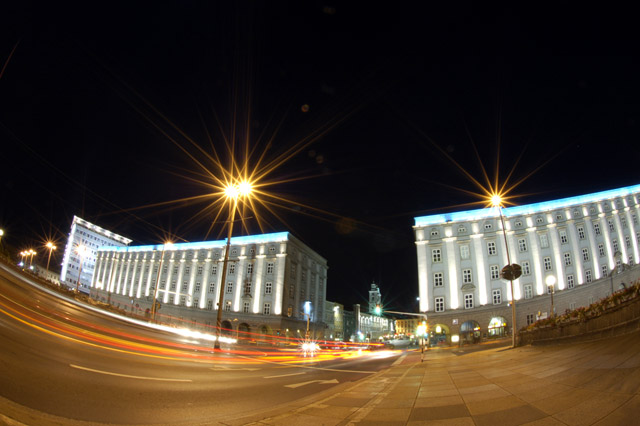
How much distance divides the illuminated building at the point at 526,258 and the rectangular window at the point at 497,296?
13cm

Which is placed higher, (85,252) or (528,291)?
(85,252)

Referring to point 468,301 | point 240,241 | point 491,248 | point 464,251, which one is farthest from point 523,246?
point 240,241

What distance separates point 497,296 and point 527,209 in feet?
49.1

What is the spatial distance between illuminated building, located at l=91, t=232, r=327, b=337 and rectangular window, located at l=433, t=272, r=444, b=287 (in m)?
24.8

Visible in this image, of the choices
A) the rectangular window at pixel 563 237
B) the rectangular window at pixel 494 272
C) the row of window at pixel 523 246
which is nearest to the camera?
the row of window at pixel 523 246

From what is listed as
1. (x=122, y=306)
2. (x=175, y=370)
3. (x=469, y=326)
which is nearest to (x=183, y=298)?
(x=122, y=306)

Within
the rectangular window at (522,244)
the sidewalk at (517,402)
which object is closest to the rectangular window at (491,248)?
the rectangular window at (522,244)

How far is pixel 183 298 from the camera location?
6950 centimetres

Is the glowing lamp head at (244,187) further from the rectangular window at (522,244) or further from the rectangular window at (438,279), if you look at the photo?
the rectangular window at (522,244)

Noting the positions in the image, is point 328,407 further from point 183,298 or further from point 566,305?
point 183,298

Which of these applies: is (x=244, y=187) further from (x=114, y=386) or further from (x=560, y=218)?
(x=560, y=218)

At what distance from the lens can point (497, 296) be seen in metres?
46.4

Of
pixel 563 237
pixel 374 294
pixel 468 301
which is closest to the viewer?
pixel 563 237

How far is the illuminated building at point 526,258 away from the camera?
145 ft
